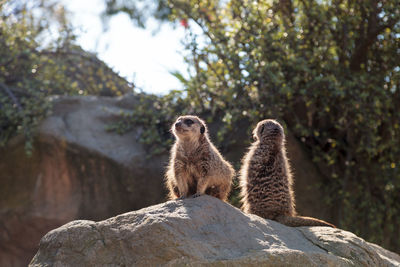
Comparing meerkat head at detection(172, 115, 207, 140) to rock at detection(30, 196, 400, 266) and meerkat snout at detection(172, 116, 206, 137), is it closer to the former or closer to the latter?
meerkat snout at detection(172, 116, 206, 137)

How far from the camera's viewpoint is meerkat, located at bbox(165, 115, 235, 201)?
3.57 metres

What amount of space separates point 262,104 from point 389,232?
2.54 meters

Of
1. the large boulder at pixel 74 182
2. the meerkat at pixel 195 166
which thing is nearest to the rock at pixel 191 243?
the meerkat at pixel 195 166

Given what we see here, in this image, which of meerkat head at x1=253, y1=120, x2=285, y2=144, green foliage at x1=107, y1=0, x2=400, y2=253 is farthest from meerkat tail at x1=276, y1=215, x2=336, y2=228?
green foliage at x1=107, y1=0, x2=400, y2=253

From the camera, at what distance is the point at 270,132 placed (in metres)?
4.20

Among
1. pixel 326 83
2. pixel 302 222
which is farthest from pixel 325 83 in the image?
pixel 302 222

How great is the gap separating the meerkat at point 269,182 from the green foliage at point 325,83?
132 centimetres

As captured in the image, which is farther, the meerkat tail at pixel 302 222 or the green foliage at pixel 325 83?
the green foliage at pixel 325 83

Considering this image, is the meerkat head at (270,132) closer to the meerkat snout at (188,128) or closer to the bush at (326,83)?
the meerkat snout at (188,128)

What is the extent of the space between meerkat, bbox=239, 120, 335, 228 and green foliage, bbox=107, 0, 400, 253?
4.35 feet

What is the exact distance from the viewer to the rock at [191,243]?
8.80ft

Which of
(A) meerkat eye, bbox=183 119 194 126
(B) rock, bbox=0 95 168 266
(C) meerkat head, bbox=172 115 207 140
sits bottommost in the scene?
(B) rock, bbox=0 95 168 266

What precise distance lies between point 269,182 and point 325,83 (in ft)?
7.29

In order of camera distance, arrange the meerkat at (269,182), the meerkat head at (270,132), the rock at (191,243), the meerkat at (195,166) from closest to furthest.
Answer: the rock at (191,243), the meerkat at (195,166), the meerkat at (269,182), the meerkat head at (270,132)
